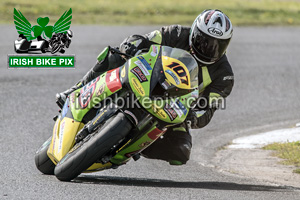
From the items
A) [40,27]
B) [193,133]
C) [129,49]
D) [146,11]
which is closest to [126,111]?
[129,49]

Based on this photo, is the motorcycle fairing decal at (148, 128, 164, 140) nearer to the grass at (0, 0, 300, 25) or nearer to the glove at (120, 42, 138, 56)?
the glove at (120, 42, 138, 56)

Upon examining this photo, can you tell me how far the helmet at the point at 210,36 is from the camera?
6.82 m

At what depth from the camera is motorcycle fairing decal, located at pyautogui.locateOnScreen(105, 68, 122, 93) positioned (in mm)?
6074

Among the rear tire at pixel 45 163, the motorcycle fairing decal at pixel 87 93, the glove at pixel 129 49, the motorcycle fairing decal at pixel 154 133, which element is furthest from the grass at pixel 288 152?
the rear tire at pixel 45 163

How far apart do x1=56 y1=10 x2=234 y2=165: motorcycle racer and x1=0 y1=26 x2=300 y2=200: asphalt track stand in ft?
1.05

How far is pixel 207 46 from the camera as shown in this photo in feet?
22.5

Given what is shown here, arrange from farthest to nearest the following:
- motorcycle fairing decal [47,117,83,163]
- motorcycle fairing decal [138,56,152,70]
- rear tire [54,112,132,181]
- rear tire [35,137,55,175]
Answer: rear tire [35,137,55,175] < motorcycle fairing decal [47,117,83,163] < motorcycle fairing decal [138,56,152,70] < rear tire [54,112,132,181]

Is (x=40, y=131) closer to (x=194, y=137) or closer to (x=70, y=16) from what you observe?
(x=194, y=137)

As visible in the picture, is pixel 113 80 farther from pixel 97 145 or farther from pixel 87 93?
pixel 97 145

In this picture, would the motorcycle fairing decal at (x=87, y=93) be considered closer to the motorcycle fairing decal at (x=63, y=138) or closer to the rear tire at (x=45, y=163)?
the motorcycle fairing decal at (x=63, y=138)

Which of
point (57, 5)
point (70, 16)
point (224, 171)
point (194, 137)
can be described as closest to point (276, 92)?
point (194, 137)

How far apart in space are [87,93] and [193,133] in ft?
12.7

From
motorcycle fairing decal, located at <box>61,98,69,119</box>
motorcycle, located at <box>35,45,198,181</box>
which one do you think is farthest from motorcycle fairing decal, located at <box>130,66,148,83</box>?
motorcycle fairing decal, located at <box>61,98,69,119</box>

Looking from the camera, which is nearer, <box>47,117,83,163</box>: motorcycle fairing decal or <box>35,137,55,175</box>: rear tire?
<box>47,117,83,163</box>: motorcycle fairing decal
